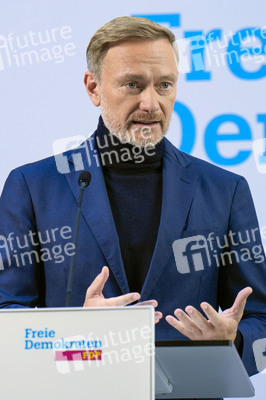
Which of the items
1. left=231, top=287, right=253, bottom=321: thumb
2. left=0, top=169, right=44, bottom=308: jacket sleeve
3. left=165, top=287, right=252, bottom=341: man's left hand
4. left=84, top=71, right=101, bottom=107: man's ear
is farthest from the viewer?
left=84, top=71, right=101, bottom=107: man's ear

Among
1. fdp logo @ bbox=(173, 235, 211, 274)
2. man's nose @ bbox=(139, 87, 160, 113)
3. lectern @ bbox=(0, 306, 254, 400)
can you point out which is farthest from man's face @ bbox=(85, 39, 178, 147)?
lectern @ bbox=(0, 306, 254, 400)

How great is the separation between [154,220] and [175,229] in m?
0.11

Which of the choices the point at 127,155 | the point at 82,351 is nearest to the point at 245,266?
the point at 127,155

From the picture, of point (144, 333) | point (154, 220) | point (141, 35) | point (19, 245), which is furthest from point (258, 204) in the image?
point (144, 333)

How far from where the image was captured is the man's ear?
2785mm

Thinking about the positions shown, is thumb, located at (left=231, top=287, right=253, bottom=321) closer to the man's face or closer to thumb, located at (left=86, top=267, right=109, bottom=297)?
thumb, located at (left=86, top=267, right=109, bottom=297)

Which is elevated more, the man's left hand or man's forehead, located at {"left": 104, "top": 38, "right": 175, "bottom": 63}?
man's forehead, located at {"left": 104, "top": 38, "right": 175, "bottom": 63}

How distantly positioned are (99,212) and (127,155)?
0.93 ft

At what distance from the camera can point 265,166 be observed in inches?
122

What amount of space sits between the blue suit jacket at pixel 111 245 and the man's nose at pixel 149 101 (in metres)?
0.22

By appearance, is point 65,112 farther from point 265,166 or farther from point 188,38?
point 265,166

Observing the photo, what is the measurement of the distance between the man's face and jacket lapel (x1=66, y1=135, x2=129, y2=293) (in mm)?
147

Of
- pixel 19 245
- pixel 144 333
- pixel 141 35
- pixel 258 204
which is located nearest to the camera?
pixel 144 333

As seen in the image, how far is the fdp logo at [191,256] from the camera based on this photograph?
242 cm
